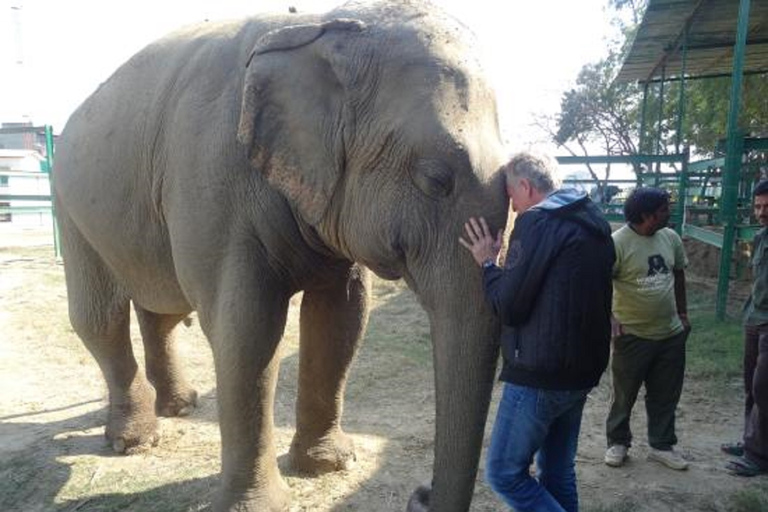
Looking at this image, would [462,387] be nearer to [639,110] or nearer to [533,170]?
[533,170]

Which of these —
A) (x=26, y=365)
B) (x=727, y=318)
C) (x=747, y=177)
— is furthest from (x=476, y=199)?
(x=747, y=177)

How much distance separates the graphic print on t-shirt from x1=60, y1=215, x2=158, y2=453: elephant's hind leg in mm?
3034

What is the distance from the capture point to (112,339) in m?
3.87

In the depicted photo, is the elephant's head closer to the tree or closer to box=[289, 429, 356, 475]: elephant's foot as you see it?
box=[289, 429, 356, 475]: elephant's foot

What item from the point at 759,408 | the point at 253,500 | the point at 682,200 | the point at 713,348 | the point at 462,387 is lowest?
the point at 713,348

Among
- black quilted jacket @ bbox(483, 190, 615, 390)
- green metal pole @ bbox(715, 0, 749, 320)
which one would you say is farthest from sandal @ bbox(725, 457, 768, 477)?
green metal pole @ bbox(715, 0, 749, 320)

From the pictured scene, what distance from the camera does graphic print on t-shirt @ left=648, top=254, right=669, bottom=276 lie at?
3369mm

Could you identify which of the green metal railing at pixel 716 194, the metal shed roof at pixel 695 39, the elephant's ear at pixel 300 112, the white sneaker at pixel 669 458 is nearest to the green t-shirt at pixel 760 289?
the white sneaker at pixel 669 458

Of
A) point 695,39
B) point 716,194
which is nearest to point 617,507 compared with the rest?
point 716,194

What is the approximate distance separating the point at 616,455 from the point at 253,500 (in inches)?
80.9

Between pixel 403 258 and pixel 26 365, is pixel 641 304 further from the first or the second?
pixel 26 365

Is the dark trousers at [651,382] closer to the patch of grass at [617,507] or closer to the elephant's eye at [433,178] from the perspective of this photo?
the patch of grass at [617,507]

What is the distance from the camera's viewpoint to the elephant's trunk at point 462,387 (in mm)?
1980

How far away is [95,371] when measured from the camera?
5.45 meters
